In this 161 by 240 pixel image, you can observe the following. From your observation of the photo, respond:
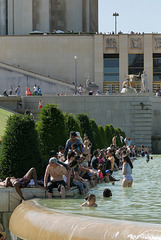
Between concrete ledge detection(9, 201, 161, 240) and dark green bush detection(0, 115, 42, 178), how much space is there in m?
2.83

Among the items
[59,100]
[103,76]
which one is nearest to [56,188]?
[59,100]

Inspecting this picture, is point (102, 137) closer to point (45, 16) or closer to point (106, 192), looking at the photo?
point (106, 192)

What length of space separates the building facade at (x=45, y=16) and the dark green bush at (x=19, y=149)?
51583 millimetres

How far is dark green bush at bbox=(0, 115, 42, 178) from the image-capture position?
43.3ft

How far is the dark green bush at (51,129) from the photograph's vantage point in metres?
17.3

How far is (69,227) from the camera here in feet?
27.8

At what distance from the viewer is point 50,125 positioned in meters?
17.8

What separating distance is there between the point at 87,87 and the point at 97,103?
11037mm

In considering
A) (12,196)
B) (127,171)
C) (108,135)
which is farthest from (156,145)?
(12,196)

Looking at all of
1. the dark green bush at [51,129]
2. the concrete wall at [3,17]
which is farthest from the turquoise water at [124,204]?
the concrete wall at [3,17]

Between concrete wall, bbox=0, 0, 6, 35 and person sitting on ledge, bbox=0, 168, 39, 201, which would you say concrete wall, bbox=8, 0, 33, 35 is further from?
person sitting on ledge, bbox=0, 168, 39, 201

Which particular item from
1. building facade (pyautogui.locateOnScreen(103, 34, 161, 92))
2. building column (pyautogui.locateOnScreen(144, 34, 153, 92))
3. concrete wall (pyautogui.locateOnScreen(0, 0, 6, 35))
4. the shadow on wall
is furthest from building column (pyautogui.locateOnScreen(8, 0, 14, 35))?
the shadow on wall

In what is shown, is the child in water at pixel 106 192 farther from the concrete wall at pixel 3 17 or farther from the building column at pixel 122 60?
the concrete wall at pixel 3 17

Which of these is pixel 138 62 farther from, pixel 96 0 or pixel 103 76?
pixel 96 0
